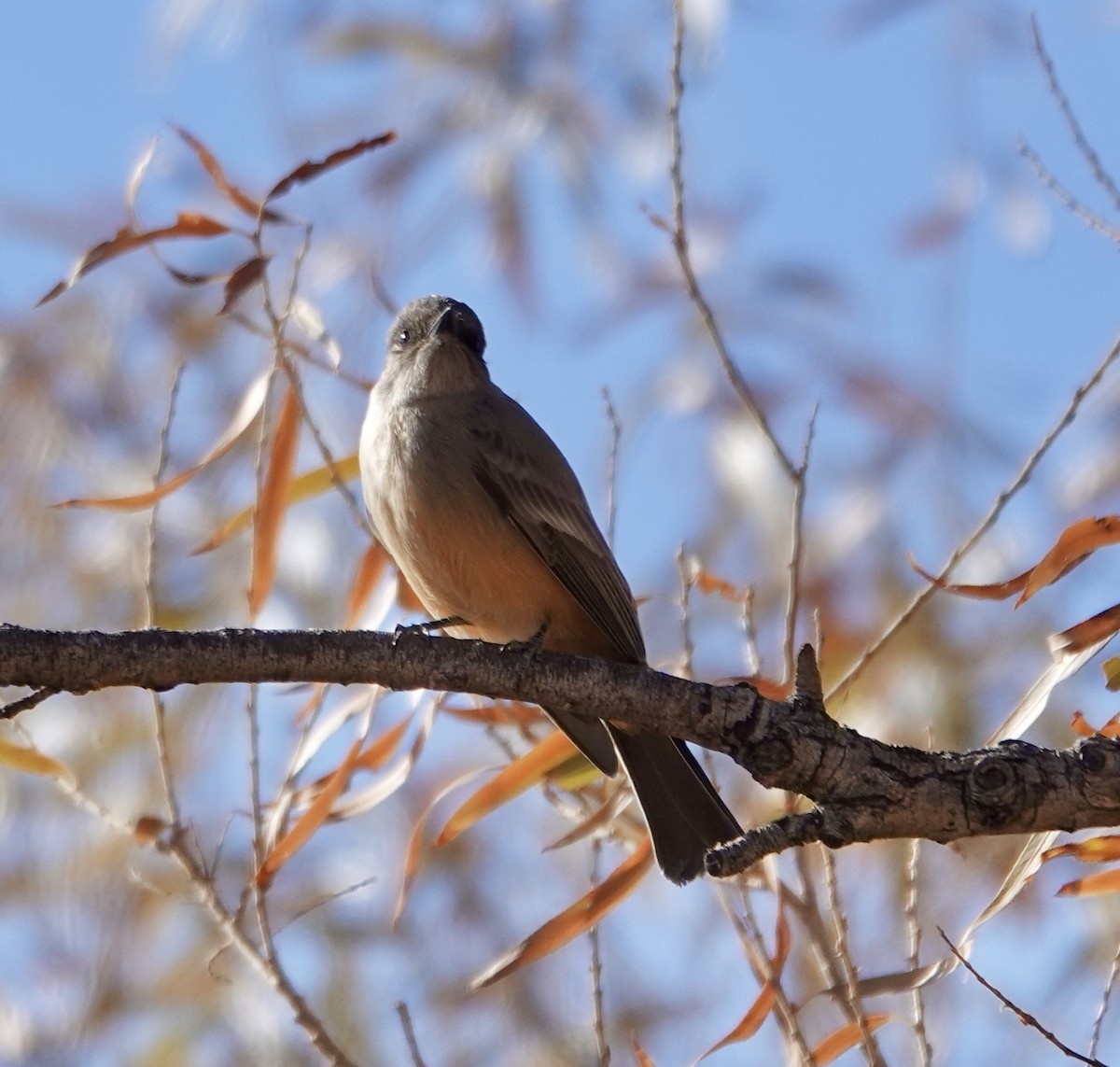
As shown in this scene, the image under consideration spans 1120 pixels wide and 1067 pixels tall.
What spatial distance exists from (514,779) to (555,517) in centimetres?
75

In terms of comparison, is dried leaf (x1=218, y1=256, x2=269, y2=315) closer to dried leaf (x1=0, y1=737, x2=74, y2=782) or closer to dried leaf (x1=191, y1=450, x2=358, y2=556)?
dried leaf (x1=191, y1=450, x2=358, y2=556)

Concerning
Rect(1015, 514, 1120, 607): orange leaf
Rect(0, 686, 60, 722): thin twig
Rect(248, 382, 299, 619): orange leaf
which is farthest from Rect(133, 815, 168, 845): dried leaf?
Rect(1015, 514, 1120, 607): orange leaf

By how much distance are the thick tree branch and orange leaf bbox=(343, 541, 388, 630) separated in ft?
3.01

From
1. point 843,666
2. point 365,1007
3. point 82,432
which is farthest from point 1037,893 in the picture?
point 82,432

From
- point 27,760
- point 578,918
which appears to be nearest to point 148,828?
point 27,760

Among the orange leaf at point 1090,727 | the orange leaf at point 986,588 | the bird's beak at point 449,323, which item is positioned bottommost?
the orange leaf at point 1090,727

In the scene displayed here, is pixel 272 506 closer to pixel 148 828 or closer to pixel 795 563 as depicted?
pixel 148 828

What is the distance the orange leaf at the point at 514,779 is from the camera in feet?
10.1

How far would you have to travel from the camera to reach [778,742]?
99.3 inches

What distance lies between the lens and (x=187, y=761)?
527 cm

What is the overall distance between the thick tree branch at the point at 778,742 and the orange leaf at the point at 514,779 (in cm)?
51

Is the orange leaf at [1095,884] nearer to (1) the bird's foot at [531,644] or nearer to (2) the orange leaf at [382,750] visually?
(1) the bird's foot at [531,644]

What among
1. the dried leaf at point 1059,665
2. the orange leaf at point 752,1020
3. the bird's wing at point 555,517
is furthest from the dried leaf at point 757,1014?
the bird's wing at point 555,517

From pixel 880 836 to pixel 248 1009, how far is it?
12.1ft
